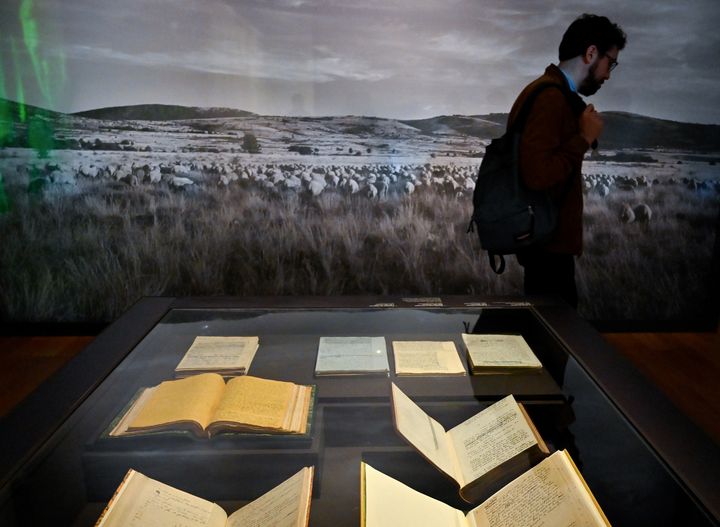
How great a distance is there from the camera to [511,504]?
1138mm

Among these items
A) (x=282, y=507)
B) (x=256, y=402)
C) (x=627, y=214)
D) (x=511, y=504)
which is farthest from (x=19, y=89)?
(x=627, y=214)

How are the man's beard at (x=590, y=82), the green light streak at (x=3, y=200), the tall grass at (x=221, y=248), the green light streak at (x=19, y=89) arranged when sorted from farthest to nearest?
the tall grass at (x=221, y=248) → the green light streak at (x=3, y=200) → the green light streak at (x=19, y=89) → the man's beard at (x=590, y=82)

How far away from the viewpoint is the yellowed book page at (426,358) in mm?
1673

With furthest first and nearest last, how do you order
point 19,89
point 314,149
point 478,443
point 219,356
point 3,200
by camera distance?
point 314,149, point 3,200, point 19,89, point 219,356, point 478,443

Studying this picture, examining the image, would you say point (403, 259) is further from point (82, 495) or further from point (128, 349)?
point (82, 495)

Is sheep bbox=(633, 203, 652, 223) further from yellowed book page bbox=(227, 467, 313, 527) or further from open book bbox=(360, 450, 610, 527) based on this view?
yellowed book page bbox=(227, 467, 313, 527)

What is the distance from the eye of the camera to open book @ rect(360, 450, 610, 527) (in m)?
1.05

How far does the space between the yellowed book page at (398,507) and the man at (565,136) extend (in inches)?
46.3

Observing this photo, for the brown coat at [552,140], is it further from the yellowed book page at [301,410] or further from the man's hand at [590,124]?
the yellowed book page at [301,410]

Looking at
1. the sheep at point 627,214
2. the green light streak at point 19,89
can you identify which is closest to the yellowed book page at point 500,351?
the sheep at point 627,214

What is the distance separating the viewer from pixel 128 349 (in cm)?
163

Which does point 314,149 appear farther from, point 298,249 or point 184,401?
point 184,401

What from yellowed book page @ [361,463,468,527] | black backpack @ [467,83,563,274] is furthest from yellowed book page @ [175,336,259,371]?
black backpack @ [467,83,563,274]

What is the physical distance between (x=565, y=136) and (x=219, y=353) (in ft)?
4.52
